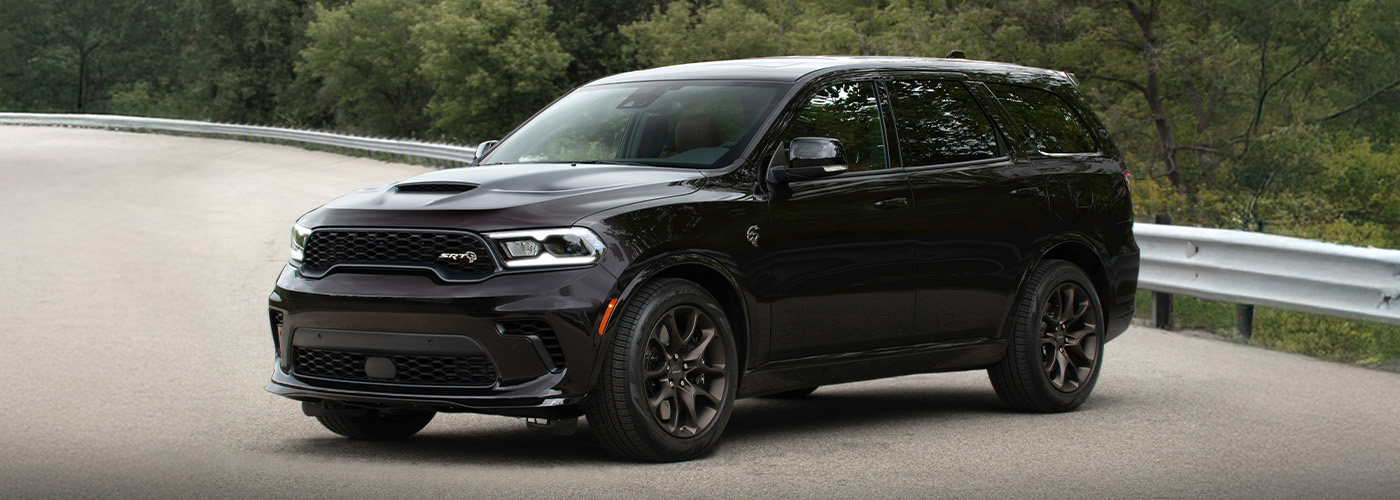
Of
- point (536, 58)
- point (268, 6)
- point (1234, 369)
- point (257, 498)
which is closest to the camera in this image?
point (257, 498)

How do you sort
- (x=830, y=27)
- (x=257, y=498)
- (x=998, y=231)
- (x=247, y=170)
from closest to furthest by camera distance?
(x=257, y=498), (x=998, y=231), (x=247, y=170), (x=830, y=27)

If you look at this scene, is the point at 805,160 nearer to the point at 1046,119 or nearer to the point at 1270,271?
the point at 1046,119

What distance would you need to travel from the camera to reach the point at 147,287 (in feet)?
45.8

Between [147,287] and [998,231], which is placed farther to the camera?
[147,287]

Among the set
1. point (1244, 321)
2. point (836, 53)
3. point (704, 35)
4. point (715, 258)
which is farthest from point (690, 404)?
point (704, 35)

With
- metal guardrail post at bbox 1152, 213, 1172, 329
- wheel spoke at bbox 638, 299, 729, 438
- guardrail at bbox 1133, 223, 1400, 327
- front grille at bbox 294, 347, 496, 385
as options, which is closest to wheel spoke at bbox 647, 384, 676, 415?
wheel spoke at bbox 638, 299, 729, 438

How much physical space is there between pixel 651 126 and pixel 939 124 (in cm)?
153

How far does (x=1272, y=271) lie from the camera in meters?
11.1

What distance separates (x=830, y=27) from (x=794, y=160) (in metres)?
56.1

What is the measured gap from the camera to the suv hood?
598cm

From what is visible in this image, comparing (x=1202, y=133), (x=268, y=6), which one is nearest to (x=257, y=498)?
(x=1202, y=133)

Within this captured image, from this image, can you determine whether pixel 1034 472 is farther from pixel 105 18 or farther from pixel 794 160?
pixel 105 18

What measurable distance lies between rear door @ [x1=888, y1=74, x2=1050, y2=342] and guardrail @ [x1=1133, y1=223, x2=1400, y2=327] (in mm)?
3154

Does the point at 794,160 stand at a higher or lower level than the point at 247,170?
higher
